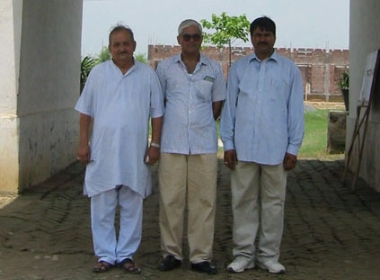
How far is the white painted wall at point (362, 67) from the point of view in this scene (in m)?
11.4

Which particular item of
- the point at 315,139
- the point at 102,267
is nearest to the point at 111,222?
the point at 102,267

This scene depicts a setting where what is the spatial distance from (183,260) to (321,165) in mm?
7857

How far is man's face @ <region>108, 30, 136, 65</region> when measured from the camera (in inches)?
249

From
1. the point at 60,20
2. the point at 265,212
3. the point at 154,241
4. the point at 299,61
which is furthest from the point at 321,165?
the point at 299,61

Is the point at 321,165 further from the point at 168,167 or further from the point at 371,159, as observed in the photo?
the point at 168,167

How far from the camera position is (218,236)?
8.02m

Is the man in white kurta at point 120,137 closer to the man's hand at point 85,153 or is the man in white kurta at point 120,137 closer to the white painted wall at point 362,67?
the man's hand at point 85,153

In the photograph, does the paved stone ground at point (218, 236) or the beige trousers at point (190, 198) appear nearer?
the beige trousers at point (190, 198)

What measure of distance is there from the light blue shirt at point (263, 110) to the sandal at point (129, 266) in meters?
1.11

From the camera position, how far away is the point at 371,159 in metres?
11.6

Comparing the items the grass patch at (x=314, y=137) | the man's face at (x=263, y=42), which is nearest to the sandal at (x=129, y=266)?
the man's face at (x=263, y=42)

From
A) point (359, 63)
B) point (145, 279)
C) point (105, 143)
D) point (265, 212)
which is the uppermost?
point (359, 63)

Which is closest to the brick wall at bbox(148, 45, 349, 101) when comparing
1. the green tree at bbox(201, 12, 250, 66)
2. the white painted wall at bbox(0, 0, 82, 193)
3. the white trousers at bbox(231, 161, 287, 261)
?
the green tree at bbox(201, 12, 250, 66)

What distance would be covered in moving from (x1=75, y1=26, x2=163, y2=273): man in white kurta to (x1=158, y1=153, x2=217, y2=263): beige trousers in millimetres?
161
